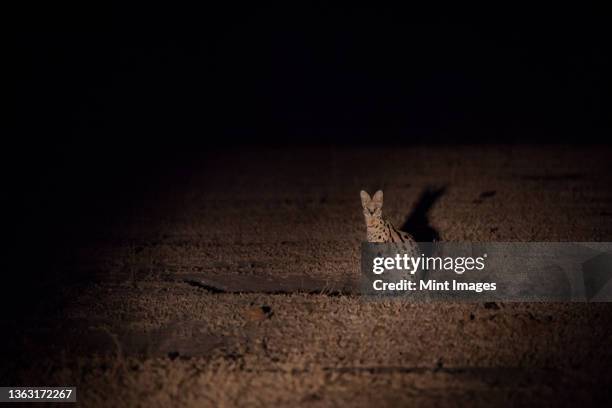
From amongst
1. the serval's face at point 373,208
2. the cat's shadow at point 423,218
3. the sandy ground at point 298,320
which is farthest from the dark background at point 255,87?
the cat's shadow at point 423,218

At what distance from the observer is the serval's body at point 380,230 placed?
6555mm

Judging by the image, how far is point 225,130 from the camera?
23.9 m

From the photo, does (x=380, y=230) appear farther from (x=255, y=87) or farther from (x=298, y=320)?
(x=255, y=87)

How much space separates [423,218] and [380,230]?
10.6 ft

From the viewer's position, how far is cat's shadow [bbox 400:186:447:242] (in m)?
8.74

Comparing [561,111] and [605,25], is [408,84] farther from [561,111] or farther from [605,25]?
[605,25]

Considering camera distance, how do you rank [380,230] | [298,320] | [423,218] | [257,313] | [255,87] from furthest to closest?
[255,87] < [423,218] < [380,230] < [257,313] < [298,320]

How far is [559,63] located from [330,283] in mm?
35132

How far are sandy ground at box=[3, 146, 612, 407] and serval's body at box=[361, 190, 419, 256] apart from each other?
2.23ft

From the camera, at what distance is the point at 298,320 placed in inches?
247

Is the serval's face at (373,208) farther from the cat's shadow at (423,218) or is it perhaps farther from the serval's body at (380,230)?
the cat's shadow at (423,218)

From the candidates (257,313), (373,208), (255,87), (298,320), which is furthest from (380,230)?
(255,87)

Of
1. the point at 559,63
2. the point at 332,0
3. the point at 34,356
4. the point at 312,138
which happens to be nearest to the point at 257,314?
the point at 34,356

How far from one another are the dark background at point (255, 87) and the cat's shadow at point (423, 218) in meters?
5.81
